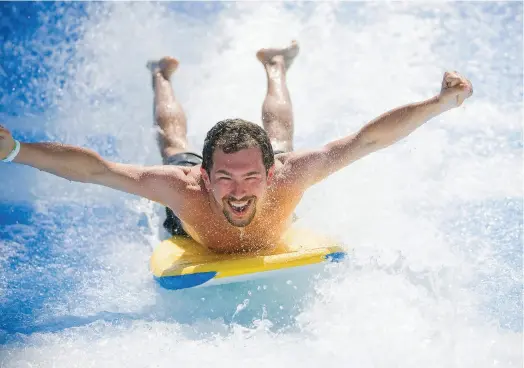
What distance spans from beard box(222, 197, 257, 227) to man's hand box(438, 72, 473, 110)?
92cm

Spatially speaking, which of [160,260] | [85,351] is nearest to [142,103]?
[160,260]

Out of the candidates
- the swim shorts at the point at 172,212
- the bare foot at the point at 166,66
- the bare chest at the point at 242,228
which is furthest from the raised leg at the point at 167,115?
the bare chest at the point at 242,228

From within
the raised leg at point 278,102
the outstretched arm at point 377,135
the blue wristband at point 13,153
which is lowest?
the blue wristband at point 13,153

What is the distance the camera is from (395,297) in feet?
10.2

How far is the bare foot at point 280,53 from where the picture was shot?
440 centimetres

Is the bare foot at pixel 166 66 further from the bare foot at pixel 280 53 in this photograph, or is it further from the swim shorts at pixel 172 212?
the swim shorts at pixel 172 212

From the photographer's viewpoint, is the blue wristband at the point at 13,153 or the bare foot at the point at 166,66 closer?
the blue wristband at the point at 13,153

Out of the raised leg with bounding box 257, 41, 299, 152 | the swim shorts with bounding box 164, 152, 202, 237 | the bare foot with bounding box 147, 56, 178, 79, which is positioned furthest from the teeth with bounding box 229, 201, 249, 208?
the bare foot with bounding box 147, 56, 178, 79

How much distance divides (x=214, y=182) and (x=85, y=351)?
931 mm

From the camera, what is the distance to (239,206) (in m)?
2.88

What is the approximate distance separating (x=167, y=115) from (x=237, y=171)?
1333mm

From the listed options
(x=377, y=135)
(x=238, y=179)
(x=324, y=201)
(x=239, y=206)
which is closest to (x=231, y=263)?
(x=239, y=206)

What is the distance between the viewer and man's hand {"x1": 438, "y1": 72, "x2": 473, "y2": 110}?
270 centimetres

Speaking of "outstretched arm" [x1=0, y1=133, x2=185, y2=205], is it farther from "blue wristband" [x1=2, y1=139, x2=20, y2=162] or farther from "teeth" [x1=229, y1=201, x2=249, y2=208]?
"teeth" [x1=229, y1=201, x2=249, y2=208]
